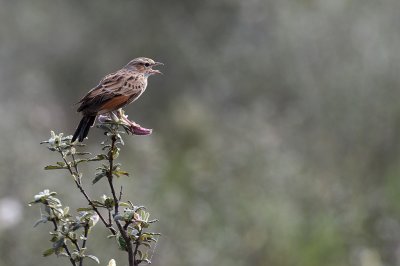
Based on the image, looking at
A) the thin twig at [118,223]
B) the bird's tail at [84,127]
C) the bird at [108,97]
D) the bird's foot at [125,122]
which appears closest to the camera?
the thin twig at [118,223]

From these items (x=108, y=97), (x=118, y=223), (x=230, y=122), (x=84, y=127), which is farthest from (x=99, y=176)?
(x=230, y=122)

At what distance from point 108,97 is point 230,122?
11606 mm

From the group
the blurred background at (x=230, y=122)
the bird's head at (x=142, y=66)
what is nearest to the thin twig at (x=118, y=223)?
the bird's head at (x=142, y=66)

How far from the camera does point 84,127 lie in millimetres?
4266

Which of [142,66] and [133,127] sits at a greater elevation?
[142,66]

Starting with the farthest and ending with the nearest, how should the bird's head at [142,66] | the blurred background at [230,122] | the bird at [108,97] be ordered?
the blurred background at [230,122] < the bird's head at [142,66] < the bird at [108,97]

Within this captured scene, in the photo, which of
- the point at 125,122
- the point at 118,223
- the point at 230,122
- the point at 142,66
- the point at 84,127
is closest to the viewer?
the point at 118,223

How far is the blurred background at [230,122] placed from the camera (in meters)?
11.1

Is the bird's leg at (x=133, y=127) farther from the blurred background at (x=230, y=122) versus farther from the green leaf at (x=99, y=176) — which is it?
the blurred background at (x=230, y=122)

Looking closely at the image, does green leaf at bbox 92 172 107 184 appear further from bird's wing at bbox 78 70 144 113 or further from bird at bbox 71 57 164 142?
bird's wing at bbox 78 70 144 113

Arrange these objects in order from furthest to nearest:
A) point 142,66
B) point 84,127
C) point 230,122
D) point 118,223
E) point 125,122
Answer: point 230,122
point 142,66
point 84,127
point 125,122
point 118,223

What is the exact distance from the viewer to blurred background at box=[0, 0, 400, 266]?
36.3 feet

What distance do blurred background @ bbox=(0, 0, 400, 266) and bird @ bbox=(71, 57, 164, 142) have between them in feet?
15.2

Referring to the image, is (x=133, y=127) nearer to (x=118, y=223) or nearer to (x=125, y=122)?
(x=125, y=122)
